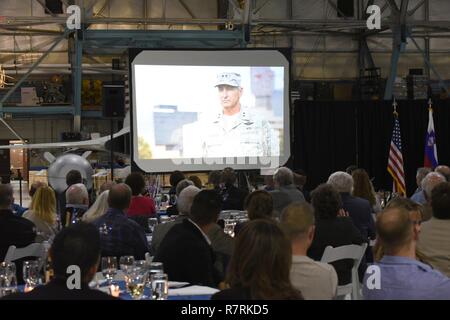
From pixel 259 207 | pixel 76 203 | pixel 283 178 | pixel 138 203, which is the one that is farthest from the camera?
pixel 283 178

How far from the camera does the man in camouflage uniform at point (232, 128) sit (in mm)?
12922

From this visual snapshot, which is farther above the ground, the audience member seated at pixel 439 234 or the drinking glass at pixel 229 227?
the audience member seated at pixel 439 234

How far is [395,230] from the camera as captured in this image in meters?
3.43

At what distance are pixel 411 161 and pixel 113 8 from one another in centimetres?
1133

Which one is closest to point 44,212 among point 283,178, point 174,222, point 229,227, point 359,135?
point 174,222

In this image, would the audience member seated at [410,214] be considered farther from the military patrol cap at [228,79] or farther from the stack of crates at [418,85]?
the stack of crates at [418,85]

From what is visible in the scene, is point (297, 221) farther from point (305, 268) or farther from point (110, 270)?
point (110, 270)

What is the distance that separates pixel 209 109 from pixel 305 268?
9.26 m

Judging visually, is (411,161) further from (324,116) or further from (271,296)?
(271,296)

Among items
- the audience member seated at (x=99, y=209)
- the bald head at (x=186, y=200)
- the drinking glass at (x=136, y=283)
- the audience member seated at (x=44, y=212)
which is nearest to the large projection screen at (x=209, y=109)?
the audience member seated at (x=44, y=212)

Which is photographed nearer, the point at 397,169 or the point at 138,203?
the point at 138,203

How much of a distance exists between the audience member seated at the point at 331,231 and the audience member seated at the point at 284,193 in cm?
275

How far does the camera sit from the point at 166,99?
1271 cm
